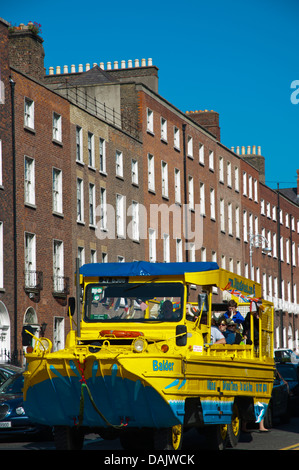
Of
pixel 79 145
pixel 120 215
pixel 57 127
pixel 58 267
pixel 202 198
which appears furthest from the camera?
pixel 202 198

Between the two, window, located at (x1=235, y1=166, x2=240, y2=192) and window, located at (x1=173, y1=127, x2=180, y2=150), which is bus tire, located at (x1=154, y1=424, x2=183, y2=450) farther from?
window, located at (x1=235, y1=166, x2=240, y2=192)

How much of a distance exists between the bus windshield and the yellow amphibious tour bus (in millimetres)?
16

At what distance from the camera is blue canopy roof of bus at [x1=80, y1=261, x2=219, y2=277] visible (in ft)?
52.6

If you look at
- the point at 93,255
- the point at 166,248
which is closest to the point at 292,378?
the point at 93,255

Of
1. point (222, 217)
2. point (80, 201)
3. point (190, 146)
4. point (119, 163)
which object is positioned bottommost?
point (80, 201)

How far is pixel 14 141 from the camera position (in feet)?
132

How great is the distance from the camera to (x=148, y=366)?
13484 millimetres

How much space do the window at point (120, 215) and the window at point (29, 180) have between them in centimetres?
922

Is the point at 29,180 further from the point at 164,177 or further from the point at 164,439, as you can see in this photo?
the point at 164,439

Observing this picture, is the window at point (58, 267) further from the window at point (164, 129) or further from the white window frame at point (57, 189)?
the window at point (164, 129)

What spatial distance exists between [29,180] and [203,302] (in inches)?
1036

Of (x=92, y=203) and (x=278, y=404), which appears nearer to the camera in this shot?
(x=278, y=404)
